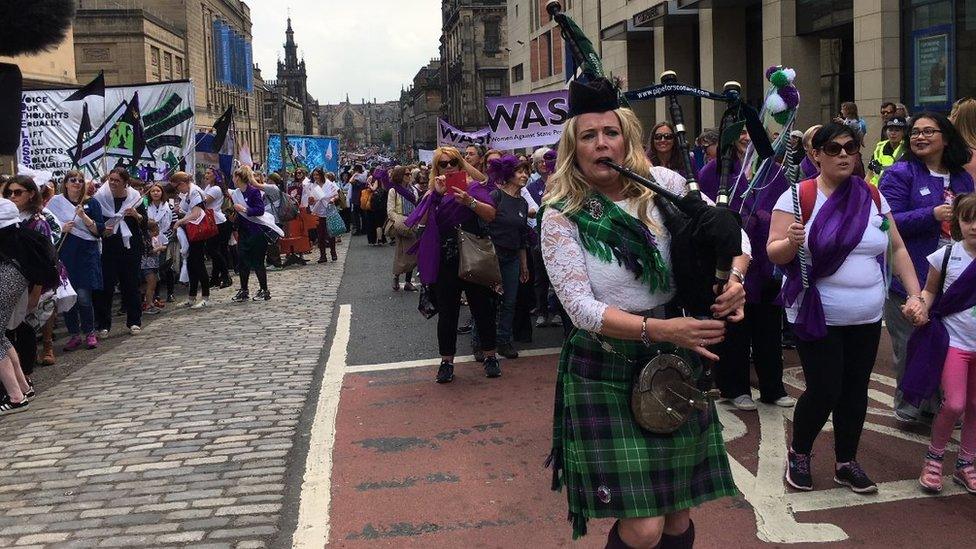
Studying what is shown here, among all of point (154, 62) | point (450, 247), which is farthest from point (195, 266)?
point (154, 62)

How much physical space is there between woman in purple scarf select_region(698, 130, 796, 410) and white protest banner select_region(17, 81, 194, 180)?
32.3 feet

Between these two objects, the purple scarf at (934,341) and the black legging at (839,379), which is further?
the purple scarf at (934,341)

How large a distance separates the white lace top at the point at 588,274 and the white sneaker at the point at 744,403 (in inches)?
140

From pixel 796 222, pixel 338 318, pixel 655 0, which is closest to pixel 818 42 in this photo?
pixel 655 0

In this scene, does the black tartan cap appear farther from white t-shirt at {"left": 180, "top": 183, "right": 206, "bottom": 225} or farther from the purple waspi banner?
white t-shirt at {"left": 180, "top": 183, "right": 206, "bottom": 225}

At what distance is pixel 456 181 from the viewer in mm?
7520

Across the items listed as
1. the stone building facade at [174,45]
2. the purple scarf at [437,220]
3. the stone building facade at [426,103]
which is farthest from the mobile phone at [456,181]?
the stone building facade at [426,103]

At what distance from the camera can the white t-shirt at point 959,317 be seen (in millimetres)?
4695

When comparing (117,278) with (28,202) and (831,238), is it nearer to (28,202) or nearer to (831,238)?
(28,202)

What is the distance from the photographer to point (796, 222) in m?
4.40

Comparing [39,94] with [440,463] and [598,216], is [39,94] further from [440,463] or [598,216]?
[598,216]

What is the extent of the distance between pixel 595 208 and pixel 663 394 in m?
0.66

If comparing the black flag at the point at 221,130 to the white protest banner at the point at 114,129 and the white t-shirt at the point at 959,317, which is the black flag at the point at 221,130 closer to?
the white protest banner at the point at 114,129

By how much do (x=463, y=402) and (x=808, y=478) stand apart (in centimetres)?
287
